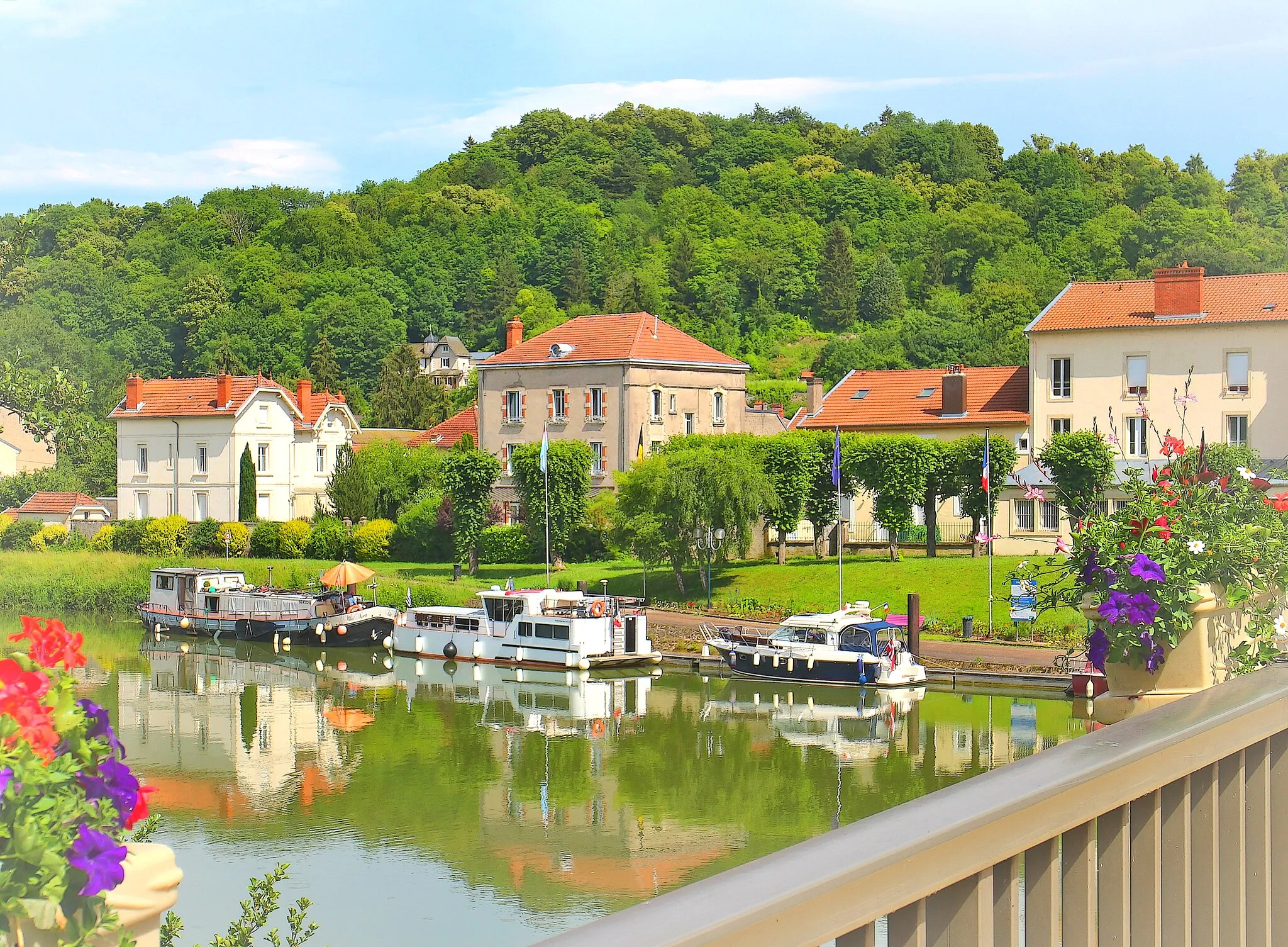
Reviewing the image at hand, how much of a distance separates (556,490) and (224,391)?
547 inches

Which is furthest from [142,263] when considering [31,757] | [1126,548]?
[31,757]

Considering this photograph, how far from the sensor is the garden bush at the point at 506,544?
120 ft

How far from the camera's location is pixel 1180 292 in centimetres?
3294

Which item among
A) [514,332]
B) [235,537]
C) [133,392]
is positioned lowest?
[235,537]

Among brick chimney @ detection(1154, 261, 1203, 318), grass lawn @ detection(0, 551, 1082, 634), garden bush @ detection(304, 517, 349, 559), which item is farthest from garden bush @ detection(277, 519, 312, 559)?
brick chimney @ detection(1154, 261, 1203, 318)

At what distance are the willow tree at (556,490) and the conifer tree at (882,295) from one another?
1480 inches

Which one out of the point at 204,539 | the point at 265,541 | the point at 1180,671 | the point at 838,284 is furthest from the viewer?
the point at 838,284

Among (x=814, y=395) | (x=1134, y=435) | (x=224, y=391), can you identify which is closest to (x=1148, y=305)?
(x=1134, y=435)

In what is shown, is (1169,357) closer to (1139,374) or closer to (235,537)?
(1139,374)

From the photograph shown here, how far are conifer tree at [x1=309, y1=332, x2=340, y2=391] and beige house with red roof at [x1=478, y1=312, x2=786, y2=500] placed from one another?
22.5 m

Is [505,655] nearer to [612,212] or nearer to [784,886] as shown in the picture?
[784,886]

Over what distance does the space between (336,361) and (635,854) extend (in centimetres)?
5298

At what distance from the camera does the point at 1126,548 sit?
3957 mm

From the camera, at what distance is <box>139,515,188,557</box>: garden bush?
39.2 metres
